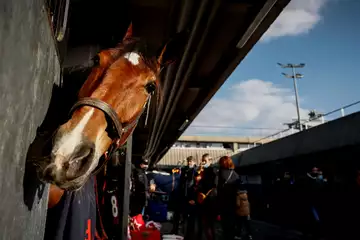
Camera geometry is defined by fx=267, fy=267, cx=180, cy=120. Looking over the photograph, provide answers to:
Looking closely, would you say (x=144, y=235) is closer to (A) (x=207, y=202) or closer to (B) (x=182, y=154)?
(A) (x=207, y=202)

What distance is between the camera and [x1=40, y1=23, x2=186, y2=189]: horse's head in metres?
1.15

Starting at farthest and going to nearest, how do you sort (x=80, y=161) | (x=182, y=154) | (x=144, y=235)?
(x=182, y=154) < (x=144, y=235) < (x=80, y=161)

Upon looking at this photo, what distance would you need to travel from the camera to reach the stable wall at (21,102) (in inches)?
36.5

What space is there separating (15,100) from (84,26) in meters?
1.95

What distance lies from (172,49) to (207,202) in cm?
414

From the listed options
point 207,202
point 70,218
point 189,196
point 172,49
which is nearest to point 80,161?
point 70,218

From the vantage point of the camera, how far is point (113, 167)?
329cm

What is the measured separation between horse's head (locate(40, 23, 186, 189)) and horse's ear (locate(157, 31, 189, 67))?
0.06 m

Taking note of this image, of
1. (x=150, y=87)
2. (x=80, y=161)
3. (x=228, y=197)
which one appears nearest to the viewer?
(x=80, y=161)

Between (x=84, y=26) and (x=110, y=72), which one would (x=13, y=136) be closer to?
(x=110, y=72)

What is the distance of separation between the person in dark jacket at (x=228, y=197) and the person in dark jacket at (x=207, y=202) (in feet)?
0.66

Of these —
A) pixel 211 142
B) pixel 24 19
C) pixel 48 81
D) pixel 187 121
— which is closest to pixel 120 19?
pixel 48 81

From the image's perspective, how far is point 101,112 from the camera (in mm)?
1423

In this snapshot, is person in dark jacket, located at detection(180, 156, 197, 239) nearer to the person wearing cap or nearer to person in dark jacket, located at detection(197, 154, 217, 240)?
the person wearing cap
